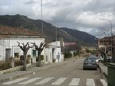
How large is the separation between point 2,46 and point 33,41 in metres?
14.2

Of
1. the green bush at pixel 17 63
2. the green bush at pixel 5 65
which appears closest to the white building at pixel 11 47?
the green bush at pixel 17 63

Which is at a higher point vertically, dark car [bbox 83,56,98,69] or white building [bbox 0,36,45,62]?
white building [bbox 0,36,45,62]

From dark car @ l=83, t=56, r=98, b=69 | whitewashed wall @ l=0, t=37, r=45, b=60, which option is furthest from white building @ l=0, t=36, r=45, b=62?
dark car @ l=83, t=56, r=98, b=69

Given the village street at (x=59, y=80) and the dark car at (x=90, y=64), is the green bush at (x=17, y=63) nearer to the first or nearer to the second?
the dark car at (x=90, y=64)

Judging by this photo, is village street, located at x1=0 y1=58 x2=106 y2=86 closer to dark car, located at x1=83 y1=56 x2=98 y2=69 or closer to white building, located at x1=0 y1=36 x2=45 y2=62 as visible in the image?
dark car, located at x1=83 y1=56 x2=98 y2=69

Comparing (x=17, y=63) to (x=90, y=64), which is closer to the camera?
(x=17, y=63)

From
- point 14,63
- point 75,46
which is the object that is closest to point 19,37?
point 14,63

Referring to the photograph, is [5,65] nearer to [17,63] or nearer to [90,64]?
[17,63]

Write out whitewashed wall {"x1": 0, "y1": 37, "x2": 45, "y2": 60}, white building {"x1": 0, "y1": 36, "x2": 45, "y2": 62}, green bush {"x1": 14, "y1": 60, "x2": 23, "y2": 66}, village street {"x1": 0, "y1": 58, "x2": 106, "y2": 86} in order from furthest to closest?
white building {"x1": 0, "y1": 36, "x2": 45, "y2": 62}, whitewashed wall {"x1": 0, "y1": 37, "x2": 45, "y2": 60}, green bush {"x1": 14, "y1": 60, "x2": 23, "y2": 66}, village street {"x1": 0, "y1": 58, "x2": 106, "y2": 86}

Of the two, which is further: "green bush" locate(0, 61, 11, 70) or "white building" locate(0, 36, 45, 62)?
"white building" locate(0, 36, 45, 62)

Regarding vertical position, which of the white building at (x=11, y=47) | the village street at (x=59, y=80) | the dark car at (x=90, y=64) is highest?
the white building at (x=11, y=47)

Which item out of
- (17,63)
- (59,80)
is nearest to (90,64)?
(17,63)

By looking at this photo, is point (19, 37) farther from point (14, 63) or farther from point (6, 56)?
point (14, 63)

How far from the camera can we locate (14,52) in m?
49.9
